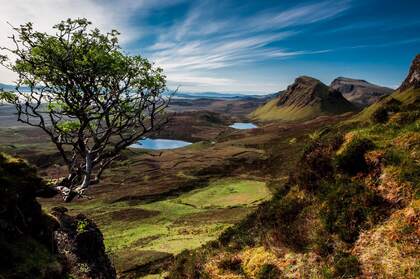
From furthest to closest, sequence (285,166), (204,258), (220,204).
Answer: (285,166) → (220,204) → (204,258)

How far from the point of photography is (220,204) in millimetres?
76312

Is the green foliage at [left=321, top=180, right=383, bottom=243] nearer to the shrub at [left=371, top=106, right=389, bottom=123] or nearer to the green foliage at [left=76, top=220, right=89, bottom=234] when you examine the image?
the shrub at [left=371, top=106, right=389, bottom=123]

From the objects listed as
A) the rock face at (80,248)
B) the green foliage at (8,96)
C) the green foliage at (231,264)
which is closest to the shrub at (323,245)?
the green foliage at (231,264)

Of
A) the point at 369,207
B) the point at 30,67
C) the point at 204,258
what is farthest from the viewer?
the point at 204,258

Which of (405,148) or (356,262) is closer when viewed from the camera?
(356,262)

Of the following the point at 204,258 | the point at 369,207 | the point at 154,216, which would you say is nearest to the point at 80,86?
the point at 204,258

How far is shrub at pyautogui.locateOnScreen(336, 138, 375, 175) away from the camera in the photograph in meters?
19.6

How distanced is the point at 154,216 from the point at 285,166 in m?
53.7

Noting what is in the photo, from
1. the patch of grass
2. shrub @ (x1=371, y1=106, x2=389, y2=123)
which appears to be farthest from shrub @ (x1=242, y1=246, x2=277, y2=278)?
the patch of grass

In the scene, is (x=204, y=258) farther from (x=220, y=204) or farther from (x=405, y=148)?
(x=220, y=204)

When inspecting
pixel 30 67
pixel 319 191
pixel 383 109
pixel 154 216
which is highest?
pixel 30 67

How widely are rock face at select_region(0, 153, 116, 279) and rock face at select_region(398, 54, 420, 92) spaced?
17725 centimetres

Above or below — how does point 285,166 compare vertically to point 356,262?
below

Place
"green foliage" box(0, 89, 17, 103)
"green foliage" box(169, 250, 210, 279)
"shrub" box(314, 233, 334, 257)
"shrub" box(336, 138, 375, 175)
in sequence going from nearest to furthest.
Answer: "shrub" box(314, 233, 334, 257) → "shrub" box(336, 138, 375, 175) → "green foliage" box(0, 89, 17, 103) → "green foliage" box(169, 250, 210, 279)
